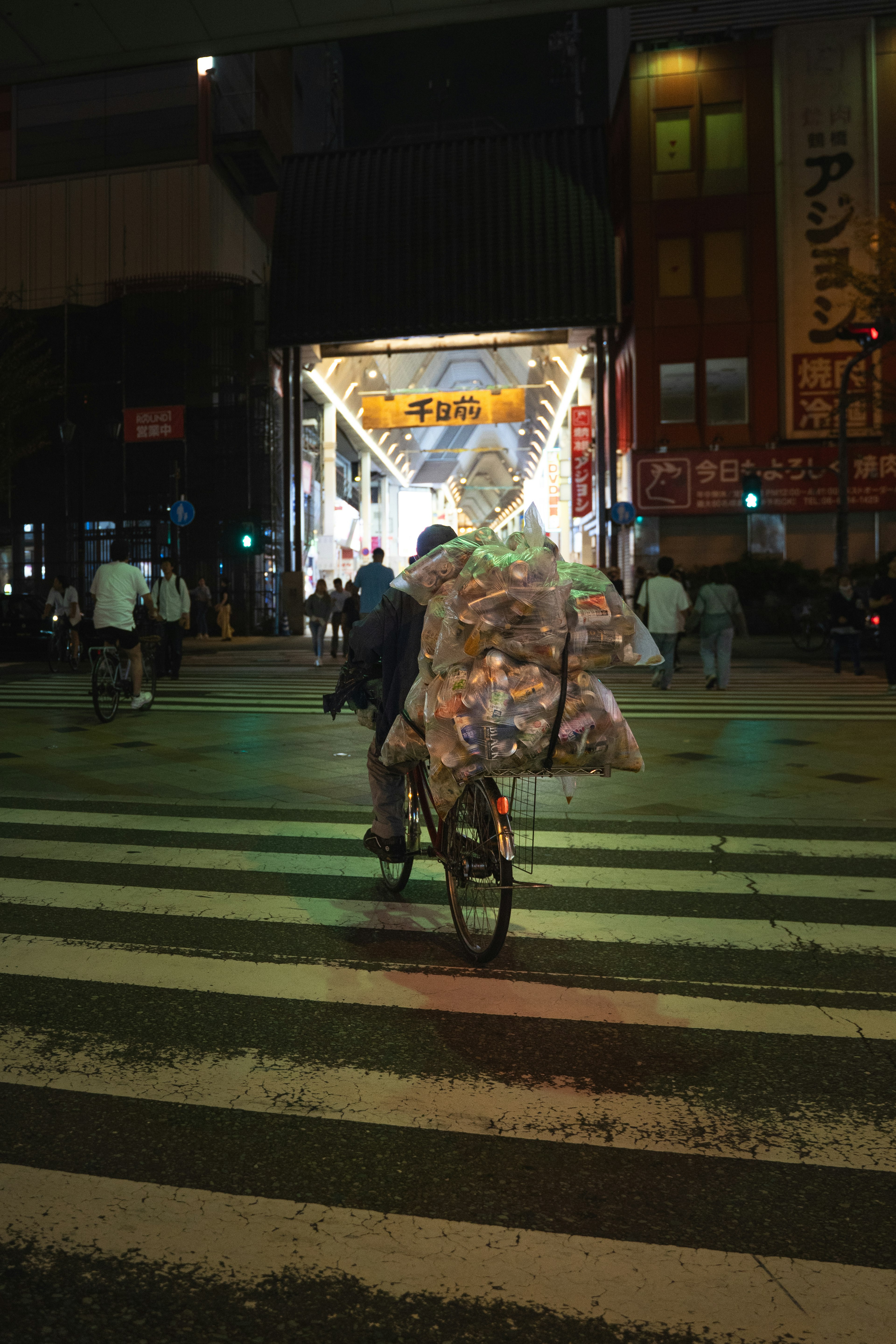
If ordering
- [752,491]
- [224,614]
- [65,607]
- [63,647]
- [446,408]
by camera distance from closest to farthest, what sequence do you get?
[65,607]
[63,647]
[752,491]
[224,614]
[446,408]

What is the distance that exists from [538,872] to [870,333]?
16.0 m

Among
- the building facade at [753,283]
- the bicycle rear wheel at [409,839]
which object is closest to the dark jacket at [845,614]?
the building facade at [753,283]

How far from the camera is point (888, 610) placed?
50.6 feet

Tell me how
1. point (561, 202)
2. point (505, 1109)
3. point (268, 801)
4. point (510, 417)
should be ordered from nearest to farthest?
point (505, 1109), point (268, 801), point (561, 202), point (510, 417)

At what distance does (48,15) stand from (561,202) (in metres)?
30.6

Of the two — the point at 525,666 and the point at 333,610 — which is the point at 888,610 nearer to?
the point at 525,666

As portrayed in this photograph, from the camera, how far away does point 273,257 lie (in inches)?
1357

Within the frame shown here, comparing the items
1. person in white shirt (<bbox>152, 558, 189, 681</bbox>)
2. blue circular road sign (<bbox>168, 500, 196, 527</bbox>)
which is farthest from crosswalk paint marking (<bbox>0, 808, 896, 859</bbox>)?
blue circular road sign (<bbox>168, 500, 196, 527</bbox>)

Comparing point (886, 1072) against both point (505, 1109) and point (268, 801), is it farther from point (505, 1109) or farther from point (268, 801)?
point (268, 801)

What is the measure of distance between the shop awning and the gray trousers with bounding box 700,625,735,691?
18.3 m

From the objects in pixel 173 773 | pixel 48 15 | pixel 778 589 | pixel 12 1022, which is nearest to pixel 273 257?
pixel 778 589

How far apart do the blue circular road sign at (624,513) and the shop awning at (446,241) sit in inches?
244

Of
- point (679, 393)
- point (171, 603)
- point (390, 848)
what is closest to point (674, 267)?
point (679, 393)

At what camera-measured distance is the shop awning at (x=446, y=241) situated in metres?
32.8
